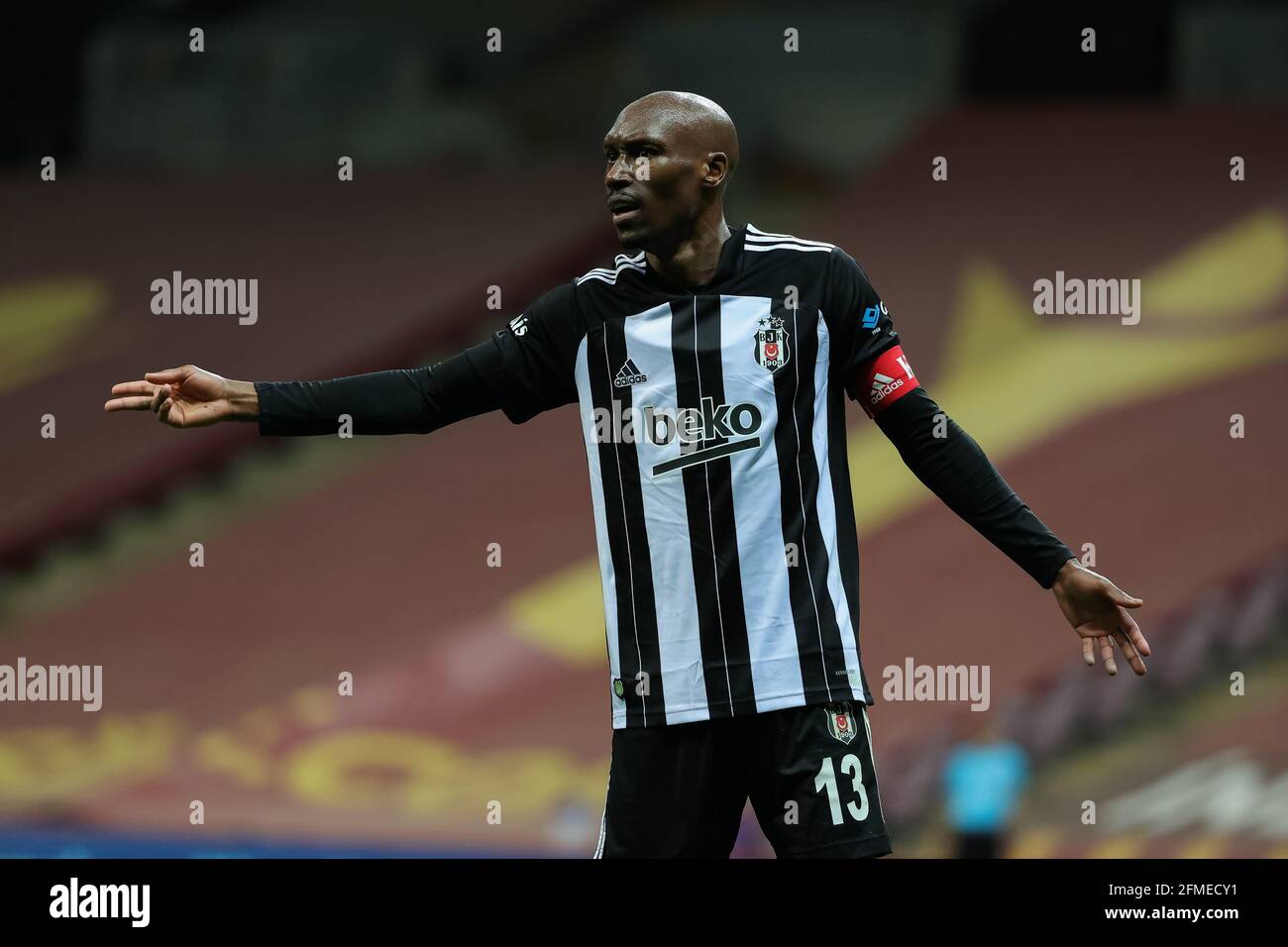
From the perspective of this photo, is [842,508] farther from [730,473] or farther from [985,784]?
[985,784]

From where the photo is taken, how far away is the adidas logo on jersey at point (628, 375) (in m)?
2.78

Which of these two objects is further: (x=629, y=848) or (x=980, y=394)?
(x=980, y=394)

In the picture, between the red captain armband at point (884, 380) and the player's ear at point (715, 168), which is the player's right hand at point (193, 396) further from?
the red captain armband at point (884, 380)

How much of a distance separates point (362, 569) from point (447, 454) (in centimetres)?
62

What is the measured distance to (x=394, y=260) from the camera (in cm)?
671

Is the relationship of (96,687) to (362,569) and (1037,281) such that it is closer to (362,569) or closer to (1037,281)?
(362,569)

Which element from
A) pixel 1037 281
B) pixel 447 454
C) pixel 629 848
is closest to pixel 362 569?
pixel 447 454

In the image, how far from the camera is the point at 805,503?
Result: 272 cm

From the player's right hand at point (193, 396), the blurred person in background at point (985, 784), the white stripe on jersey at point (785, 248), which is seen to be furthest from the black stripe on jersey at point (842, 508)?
the blurred person in background at point (985, 784)

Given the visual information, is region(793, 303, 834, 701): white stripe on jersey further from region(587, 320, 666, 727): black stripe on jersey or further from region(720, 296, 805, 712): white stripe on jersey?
region(587, 320, 666, 727): black stripe on jersey

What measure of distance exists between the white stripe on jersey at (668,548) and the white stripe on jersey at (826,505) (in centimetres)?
25

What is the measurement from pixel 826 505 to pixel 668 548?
0.30 meters

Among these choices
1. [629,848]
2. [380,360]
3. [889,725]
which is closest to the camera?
[629,848]

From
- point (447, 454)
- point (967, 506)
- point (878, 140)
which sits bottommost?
point (967, 506)
